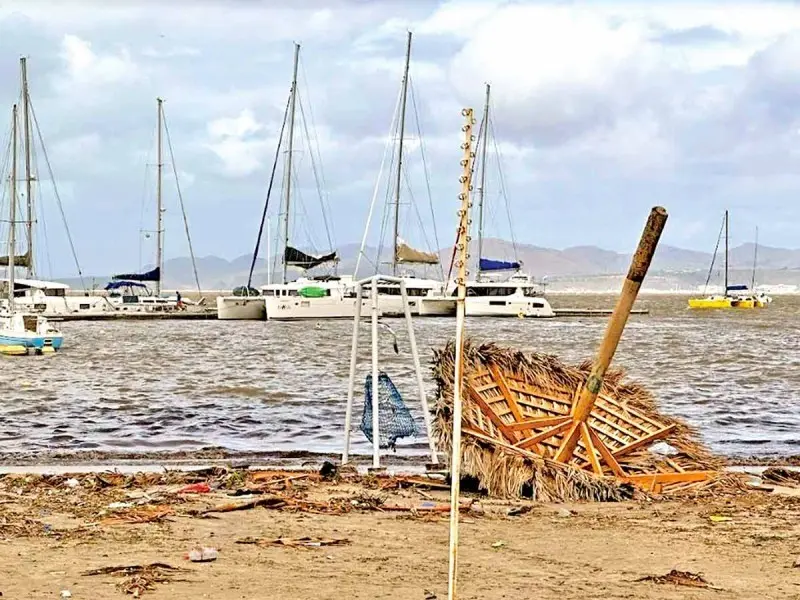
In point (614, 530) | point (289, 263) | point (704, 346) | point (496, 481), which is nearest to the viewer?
point (614, 530)

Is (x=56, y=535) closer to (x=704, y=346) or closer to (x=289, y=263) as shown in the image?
(x=704, y=346)

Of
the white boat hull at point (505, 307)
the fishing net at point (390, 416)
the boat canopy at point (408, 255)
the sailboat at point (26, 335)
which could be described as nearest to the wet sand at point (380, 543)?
the fishing net at point (390, 416)

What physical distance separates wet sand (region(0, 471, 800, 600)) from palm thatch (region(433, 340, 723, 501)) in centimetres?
34

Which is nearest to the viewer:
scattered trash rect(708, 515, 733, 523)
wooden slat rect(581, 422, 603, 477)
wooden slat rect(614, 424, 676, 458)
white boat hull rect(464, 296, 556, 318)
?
scattered trash rect(708, 515, 733, 523)

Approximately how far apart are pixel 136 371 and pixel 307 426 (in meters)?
15.6

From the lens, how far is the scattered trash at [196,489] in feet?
36.5

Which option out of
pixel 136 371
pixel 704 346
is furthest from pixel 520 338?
pixel 136 371

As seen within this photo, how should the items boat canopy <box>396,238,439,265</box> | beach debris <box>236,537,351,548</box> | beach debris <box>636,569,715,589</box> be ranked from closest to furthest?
beach debris <box>636,569,715,589</box> < beach debris <box>236,537,351,548</box> < boat canopy <box>396,238,439,265</box>

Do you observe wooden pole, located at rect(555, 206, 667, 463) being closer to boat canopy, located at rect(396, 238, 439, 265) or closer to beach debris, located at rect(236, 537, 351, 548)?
beach debris, located at rect(236, 537, 351, 548)

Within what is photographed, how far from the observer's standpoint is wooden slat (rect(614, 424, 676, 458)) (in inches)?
477

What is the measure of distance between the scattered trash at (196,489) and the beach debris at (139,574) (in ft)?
10.9

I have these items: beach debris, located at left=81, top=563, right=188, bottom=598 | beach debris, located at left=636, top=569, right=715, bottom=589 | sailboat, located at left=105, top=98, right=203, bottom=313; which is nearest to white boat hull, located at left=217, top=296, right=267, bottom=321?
sailboat, located at left=105, top=98, right=203, bottom=313

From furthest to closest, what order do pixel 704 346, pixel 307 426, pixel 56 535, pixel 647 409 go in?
pixel 704 346, pixel 307 426, pixel 647 409, pixel 56 535

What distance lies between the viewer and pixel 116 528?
29.9ft
